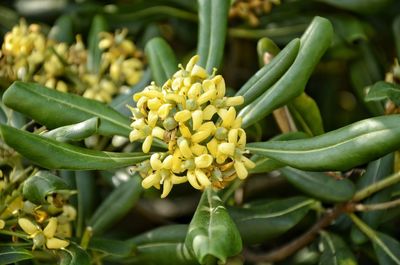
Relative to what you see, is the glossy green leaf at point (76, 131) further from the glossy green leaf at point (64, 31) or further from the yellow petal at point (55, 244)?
the glossy green leaf at point (64, 31)

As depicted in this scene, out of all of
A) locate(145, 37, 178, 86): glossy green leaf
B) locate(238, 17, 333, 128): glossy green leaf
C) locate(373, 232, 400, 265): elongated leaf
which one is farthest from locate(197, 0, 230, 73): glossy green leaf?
locate(373, 232, 400, 265): elongated leaf

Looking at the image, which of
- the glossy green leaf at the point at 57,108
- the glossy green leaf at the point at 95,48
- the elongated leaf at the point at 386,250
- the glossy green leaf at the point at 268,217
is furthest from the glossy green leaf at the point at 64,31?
the elongated leaf at the point at 386,250

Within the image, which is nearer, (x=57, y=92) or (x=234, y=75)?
(x=57, y=92)

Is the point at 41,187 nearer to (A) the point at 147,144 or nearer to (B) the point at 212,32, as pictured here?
(A) the point at 147,144

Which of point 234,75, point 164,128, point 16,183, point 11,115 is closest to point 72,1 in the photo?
point 234,75

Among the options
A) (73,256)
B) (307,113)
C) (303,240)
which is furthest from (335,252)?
(73,256)

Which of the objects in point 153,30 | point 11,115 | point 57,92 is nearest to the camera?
point 57,92

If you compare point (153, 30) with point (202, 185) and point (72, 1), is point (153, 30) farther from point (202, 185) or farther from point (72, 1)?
point (202, 185)
